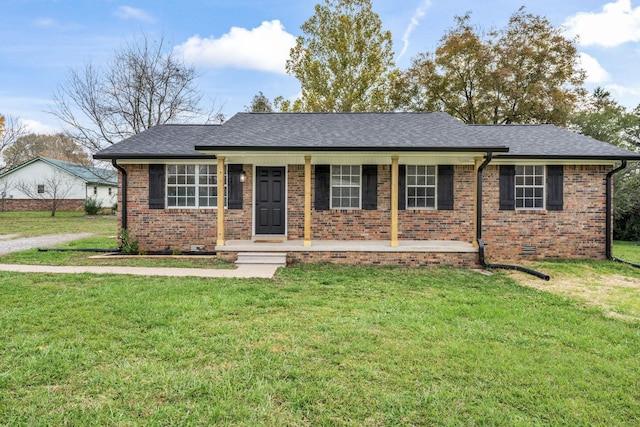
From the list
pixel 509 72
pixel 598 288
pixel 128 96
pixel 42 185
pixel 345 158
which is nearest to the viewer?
pixel 598 288

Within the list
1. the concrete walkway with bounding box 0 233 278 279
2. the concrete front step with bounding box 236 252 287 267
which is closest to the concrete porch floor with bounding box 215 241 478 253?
the concrete front step with bounding box 236 252 287 267

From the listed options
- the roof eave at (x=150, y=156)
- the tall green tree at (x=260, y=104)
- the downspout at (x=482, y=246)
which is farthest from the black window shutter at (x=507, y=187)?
the tall green tree at (x=260, y=104)

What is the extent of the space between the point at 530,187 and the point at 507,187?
2.26 feet

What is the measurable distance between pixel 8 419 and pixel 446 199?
9101 mm

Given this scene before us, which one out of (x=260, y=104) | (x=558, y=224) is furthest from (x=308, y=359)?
(x=260, y=104)

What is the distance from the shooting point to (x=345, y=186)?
9.20 m

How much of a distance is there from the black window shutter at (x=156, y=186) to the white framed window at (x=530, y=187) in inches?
394

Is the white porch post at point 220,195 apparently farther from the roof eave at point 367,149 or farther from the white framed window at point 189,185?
the white framed window at point 189,185

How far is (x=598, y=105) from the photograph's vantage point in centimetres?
2092

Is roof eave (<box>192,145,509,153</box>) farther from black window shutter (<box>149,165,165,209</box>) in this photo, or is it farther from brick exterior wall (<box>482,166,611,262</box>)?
black window shutter (<box>149,165,165,209</box>)

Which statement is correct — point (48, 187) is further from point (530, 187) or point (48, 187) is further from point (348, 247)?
point (530, 187)

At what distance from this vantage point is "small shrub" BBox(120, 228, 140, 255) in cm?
891

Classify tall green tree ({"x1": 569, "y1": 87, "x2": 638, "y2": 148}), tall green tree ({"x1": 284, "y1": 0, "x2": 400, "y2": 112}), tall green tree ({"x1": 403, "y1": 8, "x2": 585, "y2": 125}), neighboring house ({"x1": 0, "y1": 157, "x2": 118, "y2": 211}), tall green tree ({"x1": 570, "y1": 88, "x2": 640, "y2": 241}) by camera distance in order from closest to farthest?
1. tall green tree ({"x1": 570, "y1": 88, "x2": 640, "y2": 241})
2. tall green tree ({"x1": 569, "y1": 87, "x2": 638, "y2": 148})
3. tall green tree ({"x1": 403, "y1": 8, "x2": 585, "y2": 125})
4. tall green tree ({"x1": 284, "y1": 0, "x2": 400, "y2": 112})
5. neighboring house ({"x1": 0, "y1": 157, "x2": 118, "y2": 211})

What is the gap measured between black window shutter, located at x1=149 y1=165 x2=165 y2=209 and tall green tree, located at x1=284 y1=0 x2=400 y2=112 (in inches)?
550
